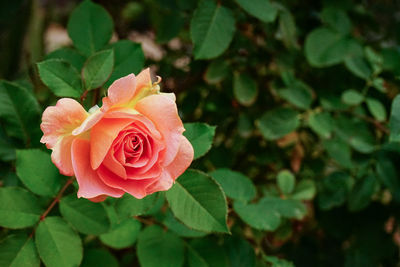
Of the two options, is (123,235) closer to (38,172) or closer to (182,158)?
(38,172)

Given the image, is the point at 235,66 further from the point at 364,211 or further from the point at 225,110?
the point at 364,211

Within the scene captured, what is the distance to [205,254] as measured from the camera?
0.65 m

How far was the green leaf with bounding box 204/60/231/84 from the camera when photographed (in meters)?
0.91

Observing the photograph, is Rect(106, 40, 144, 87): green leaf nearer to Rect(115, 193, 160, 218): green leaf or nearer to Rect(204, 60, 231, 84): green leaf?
Rect(115, 193, 160, 218): green leaf

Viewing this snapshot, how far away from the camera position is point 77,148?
41 cm

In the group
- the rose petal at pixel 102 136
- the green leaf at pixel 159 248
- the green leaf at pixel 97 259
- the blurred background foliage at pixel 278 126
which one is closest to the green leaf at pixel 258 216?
the blurred background foliage at pixel 278 126

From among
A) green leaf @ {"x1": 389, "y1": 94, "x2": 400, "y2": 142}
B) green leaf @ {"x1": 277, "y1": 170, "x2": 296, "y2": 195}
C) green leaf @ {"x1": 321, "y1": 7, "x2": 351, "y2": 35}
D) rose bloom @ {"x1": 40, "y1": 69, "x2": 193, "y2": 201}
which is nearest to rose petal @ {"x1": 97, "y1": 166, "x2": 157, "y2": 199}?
rose bloom @ {"x1": 40, "y1": 69, "x2": 193, "y2": 201}

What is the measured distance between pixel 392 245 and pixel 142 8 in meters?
1.09

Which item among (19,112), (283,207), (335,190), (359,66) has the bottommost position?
(335,190)

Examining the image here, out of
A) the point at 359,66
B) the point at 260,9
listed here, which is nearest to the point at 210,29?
the point at 260,9

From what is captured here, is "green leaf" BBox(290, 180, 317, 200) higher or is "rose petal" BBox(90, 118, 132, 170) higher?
"rose petal" BBox(90, 118, 132, 170)

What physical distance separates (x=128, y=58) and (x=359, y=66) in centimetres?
57

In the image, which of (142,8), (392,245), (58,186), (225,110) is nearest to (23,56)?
(142,8)

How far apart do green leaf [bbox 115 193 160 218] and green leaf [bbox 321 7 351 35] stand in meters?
0.67
